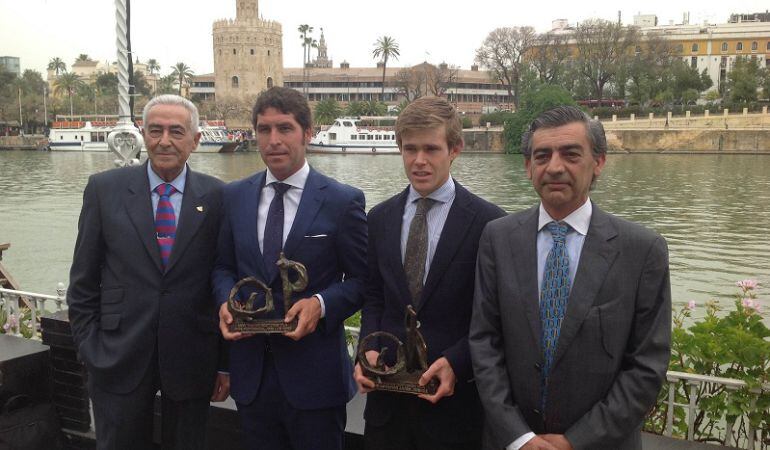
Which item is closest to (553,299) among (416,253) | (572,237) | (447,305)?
(572,237)

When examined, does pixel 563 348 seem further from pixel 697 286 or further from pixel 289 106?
pixel 697 286

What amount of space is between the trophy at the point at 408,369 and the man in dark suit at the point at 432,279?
2.5 inches

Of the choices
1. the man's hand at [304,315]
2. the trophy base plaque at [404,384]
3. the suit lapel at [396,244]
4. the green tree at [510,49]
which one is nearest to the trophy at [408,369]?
the trophy base plaque at [404,384]

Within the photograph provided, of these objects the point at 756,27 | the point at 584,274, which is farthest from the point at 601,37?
the point at 584,274

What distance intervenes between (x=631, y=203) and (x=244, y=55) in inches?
2190

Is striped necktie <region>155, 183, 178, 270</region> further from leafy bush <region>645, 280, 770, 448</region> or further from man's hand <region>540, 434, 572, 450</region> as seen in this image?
leafy bush <region>645, 280, 770, 448</region>

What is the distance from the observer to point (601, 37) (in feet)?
182

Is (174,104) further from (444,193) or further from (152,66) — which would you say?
(152,66)

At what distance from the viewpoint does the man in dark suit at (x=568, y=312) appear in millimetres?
1955

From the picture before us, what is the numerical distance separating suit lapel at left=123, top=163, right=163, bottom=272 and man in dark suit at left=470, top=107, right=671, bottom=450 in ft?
4.03

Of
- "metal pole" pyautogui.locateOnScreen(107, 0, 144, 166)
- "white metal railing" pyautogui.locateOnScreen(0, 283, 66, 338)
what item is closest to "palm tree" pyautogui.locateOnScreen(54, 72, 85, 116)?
"metal pole" pyautogui.locateOnScreen(107, 0, 144, 166)

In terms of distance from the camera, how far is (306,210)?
2.50 metres

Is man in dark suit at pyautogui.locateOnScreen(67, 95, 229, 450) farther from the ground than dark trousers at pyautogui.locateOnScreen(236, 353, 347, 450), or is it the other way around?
man in dark suit at pyautogui.locateOnScreen(67, 95, 229, 450)

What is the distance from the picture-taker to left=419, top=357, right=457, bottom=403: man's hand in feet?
7.05
